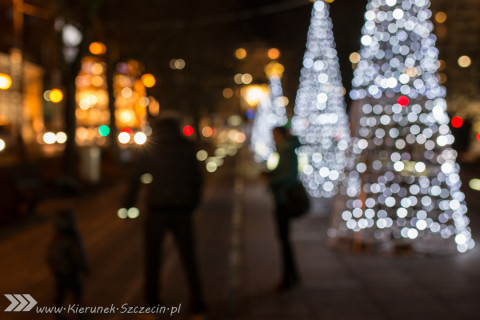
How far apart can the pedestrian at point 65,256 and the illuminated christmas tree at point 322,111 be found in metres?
15.7

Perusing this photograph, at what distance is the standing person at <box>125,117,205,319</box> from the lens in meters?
7.69

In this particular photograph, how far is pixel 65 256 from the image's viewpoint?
7539 millimetres

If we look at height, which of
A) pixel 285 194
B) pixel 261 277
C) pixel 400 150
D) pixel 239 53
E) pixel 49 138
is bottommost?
pixel 49 138

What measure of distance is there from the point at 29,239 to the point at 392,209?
258 inches

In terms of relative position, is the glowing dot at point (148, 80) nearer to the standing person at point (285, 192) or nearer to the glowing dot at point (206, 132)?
Result: the standing person at point (285, 192)

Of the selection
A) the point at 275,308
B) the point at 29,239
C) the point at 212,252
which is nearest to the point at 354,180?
the point at 212,252

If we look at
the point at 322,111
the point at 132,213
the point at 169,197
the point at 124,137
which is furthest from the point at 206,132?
the point at 169,197

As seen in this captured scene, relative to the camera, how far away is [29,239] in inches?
551

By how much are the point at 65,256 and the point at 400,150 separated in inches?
242

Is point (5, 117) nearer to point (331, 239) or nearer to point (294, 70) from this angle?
point (294, 70)

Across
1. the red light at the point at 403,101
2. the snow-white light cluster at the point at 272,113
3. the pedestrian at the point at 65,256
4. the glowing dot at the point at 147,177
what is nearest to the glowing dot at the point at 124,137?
the snow-white light cluster at the point at 272,113

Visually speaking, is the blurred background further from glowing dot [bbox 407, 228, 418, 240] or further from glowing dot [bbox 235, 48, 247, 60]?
glowing dot [bbox 235, 48, 247, 60]

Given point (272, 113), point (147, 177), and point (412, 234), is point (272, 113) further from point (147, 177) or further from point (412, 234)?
point (147, 177)

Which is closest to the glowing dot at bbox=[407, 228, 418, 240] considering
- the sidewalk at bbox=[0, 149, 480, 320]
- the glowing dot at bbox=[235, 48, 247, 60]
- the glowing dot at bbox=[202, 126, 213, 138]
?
the sidewalk at bbox=[0, 149, 480, 320]
